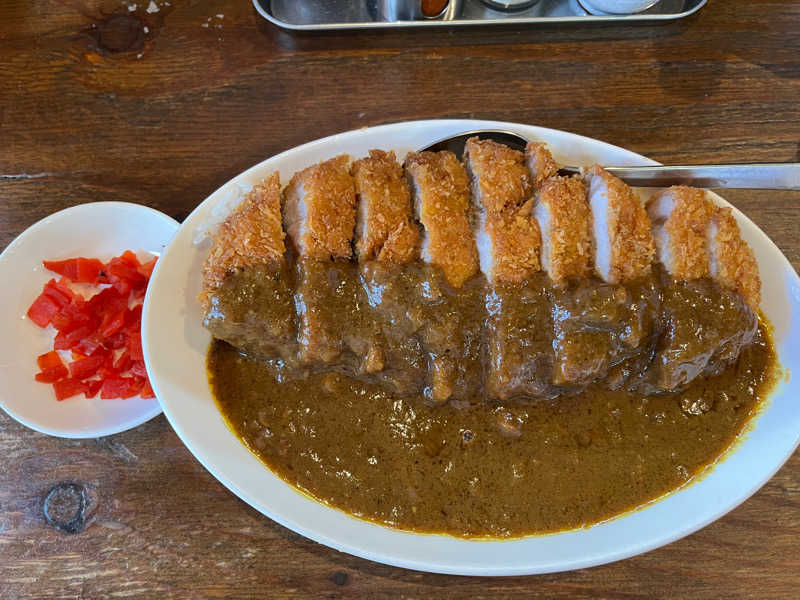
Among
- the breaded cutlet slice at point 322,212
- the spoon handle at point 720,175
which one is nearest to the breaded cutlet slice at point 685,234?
the spoon handle at point 720,175

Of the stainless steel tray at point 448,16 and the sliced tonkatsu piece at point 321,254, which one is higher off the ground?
Result: the stainless steel tray at point 448,16

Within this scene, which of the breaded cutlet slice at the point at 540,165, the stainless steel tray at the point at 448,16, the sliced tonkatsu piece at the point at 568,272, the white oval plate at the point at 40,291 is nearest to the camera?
the sliced tonkatsu piece at the point at 568,272

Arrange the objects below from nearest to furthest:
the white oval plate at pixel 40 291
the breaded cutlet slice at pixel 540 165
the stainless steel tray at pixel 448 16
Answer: the breaded cutlet slice at pixel 540 165 → the white oval plate at pixel 40 291 → the stainless steel tray at pixel 448 16

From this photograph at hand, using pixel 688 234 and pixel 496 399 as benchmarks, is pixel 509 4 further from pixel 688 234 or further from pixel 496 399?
pixel 496 399

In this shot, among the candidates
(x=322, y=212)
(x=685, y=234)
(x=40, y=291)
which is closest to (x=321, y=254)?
(x=322, y=212)

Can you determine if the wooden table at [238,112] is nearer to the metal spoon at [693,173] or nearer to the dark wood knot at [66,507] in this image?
the dark wood knot at [66,507]

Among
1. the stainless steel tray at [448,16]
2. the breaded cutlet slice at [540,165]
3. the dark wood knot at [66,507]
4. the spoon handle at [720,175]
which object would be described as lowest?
the dark wood knot at [66,507]

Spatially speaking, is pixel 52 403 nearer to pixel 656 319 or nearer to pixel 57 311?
pixel 57 311
